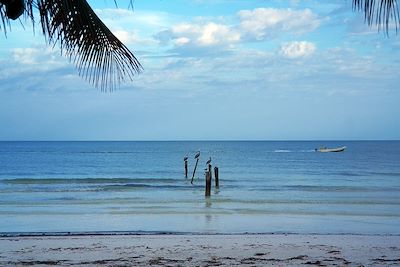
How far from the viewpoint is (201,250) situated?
42.7ft

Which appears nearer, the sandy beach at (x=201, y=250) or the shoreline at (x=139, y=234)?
the sandy beach at (x=201, y=250)

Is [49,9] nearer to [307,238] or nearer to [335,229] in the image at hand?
[307,238]

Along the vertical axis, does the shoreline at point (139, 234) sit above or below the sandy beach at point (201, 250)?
below

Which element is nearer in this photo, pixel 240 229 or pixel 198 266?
pixel 198 266

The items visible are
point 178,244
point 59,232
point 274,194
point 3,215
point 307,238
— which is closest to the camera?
point 178,244

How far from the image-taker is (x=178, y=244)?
13906mm

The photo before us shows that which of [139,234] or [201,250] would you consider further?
[139,234]

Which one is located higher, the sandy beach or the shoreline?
the sandy beach

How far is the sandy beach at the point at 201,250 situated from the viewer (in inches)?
457

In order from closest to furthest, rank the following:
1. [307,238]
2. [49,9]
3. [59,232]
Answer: [49,9] < [307,238] < [59,232]

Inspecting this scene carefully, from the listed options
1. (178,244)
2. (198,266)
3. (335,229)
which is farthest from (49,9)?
(335,229)

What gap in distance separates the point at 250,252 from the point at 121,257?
2.74 metres

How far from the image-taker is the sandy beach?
11617mm

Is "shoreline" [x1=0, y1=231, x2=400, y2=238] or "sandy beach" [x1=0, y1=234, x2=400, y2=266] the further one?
"shoreline" [x1=0, y1=231, x2=400, y2=238]
